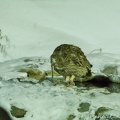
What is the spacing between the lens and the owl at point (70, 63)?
19.6 ft

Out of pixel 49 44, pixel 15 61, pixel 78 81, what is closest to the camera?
pixel 78 81

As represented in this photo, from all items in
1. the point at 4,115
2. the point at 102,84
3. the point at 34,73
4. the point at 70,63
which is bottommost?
the point at 4,115

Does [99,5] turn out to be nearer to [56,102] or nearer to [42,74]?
[42,74]

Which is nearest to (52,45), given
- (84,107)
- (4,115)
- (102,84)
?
(102,84)

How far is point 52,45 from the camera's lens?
10.4 metres

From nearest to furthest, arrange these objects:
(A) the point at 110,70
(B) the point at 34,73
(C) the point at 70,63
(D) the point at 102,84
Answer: (C) the point at 70,63 < (D) the point at 102,84 < (B) the point at 34,73 < (A) the point at 110,70

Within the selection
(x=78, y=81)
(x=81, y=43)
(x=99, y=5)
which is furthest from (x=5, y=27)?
(x=78, y=81)

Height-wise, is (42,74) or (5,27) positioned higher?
(5,27)

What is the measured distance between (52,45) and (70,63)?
4507 millimetres

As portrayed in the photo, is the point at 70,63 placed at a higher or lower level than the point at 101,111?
higher

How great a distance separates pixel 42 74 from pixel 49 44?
359 cm

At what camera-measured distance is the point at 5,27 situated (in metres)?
11.7

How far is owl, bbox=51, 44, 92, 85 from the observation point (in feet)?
19.6

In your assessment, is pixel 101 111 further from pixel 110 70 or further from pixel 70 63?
pixel 110 70
